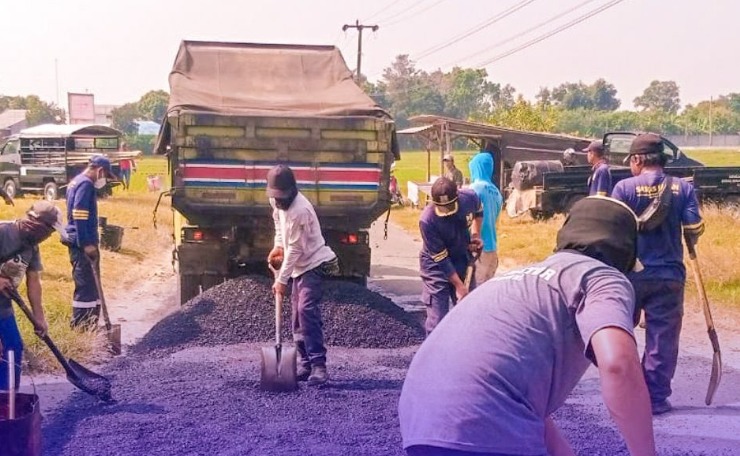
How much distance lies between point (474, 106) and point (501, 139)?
7196 cm

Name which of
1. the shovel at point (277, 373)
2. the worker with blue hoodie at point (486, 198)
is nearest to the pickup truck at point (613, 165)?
the worker with blue hoodie at point (486, 198)

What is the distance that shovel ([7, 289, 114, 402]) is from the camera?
5762mm

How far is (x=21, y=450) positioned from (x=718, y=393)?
5.11m

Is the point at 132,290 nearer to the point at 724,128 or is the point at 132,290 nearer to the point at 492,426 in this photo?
the point at 492,426

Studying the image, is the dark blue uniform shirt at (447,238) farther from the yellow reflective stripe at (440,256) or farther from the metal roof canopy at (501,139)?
the metal roof canopy at (501,139)

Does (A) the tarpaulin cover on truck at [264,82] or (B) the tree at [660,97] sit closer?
(A) the tarpaulin cover on truck at [264,82]

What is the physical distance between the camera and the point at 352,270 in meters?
9.78

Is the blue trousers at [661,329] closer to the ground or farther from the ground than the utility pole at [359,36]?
closer to the ground

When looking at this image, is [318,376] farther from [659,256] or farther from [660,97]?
[660,97]

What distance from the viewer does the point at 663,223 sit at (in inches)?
254

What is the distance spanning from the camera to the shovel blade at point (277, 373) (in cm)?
665

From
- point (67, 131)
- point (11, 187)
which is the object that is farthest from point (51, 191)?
point (67, 131)

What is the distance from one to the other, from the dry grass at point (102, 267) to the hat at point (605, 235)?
6116mm

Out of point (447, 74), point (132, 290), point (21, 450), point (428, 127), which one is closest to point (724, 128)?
point (447, 74)
